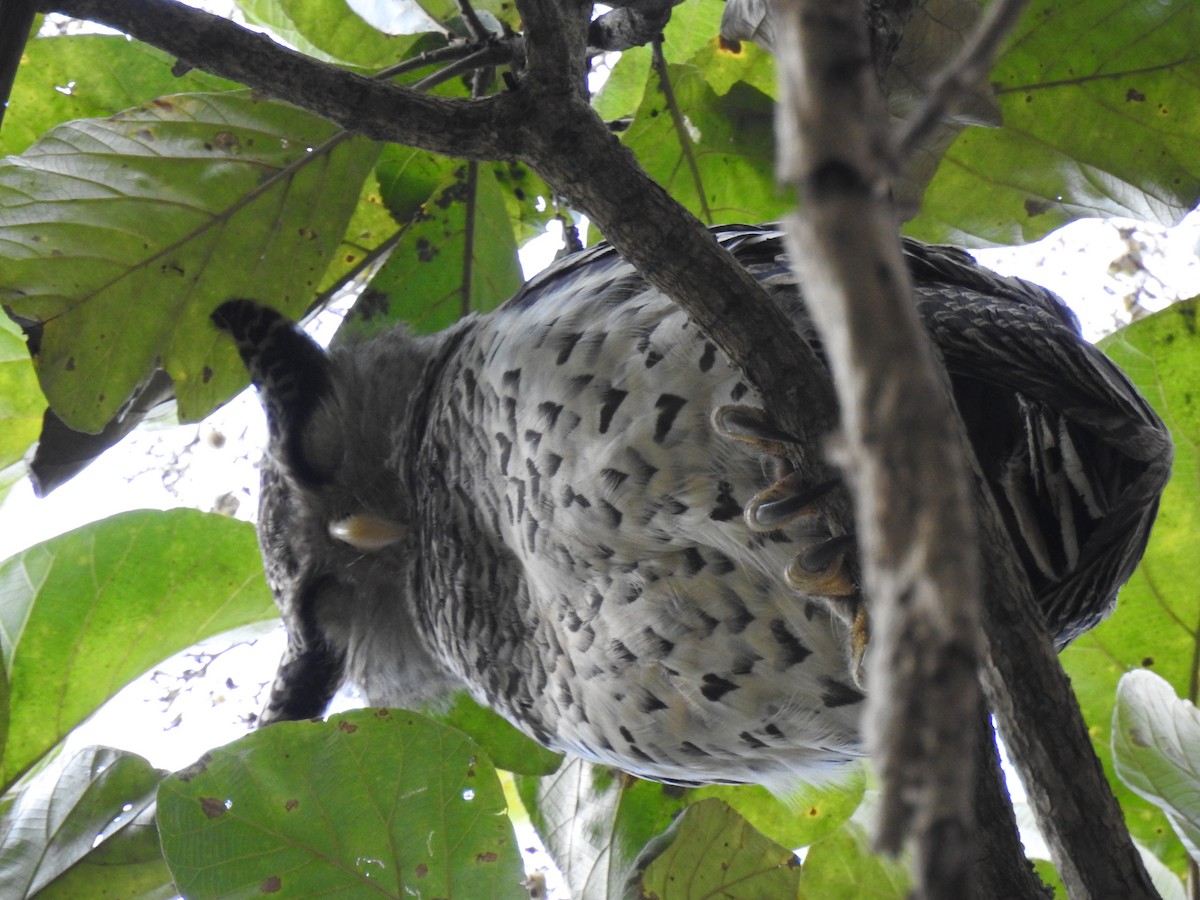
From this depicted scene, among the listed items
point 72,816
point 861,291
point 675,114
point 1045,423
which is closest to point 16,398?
point 72,816

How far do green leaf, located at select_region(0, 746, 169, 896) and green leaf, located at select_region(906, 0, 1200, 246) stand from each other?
4.24 ft

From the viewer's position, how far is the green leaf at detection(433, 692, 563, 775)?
178cm

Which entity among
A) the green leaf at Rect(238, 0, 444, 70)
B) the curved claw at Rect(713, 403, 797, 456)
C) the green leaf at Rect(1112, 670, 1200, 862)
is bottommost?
the green leaf at Rect(1112, 670, 1200, 862)

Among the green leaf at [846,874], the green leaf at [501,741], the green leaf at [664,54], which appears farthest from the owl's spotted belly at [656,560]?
the green leaf at [664,54]

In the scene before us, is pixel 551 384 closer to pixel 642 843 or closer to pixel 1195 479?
pixel 642 843

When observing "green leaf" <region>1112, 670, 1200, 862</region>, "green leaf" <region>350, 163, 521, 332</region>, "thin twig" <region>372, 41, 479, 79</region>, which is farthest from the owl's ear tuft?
"green leaf" <region>1112, 670, 1200, 862</region>

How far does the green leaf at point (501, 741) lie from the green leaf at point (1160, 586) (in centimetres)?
81

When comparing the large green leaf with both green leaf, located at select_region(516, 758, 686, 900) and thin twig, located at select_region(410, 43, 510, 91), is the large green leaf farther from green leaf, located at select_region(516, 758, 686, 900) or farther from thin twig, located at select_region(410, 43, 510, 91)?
green leaf, located at select_region(516, 758, 686, 900)

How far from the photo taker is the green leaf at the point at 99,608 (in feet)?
5.23

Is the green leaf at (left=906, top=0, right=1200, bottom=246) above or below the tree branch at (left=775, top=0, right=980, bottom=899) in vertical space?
above

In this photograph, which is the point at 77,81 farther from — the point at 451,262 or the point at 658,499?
the point at 658,499

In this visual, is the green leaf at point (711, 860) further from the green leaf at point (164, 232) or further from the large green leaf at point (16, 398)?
the large green leaf at point (16, 398)

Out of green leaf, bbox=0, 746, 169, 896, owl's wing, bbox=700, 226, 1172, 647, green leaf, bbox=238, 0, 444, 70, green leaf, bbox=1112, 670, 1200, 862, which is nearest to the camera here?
owl's wing, bbox=700, 226, 1172, 647

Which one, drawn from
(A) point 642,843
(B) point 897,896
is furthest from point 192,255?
(B) point 897,896
